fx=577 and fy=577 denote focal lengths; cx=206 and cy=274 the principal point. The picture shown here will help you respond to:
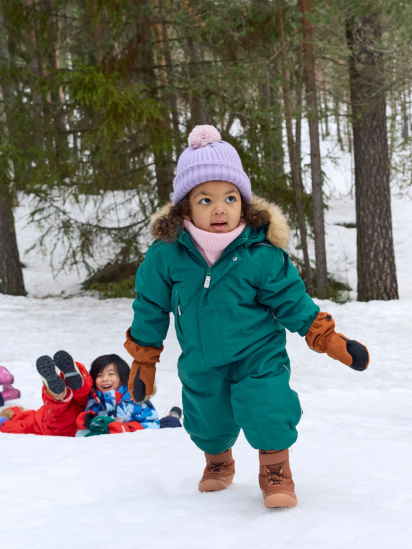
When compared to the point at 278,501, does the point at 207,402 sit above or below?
above

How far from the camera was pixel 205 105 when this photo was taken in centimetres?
970

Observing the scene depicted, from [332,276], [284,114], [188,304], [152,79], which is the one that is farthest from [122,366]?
[332,276]

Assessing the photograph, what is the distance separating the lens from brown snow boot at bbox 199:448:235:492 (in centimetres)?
274

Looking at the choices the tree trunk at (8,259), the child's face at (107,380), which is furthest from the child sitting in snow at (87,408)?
the tree trunk at (8,259)

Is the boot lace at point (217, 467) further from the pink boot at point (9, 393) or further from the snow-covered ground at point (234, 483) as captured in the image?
the pink boot at point (9, 393)

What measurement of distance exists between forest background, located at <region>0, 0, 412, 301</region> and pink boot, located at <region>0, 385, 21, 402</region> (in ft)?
13.8

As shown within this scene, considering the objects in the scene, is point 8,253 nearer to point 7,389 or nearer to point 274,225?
point 7,389

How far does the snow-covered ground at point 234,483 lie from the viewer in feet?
6.98

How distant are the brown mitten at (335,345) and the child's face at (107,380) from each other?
2760mm

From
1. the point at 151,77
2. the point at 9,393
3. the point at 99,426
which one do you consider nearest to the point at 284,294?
the point at 99,426

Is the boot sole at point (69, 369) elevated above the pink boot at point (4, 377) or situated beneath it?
elevated above

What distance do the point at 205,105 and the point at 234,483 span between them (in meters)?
7.85

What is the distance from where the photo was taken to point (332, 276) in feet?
41.4

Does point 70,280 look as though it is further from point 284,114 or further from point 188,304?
point 188,304
